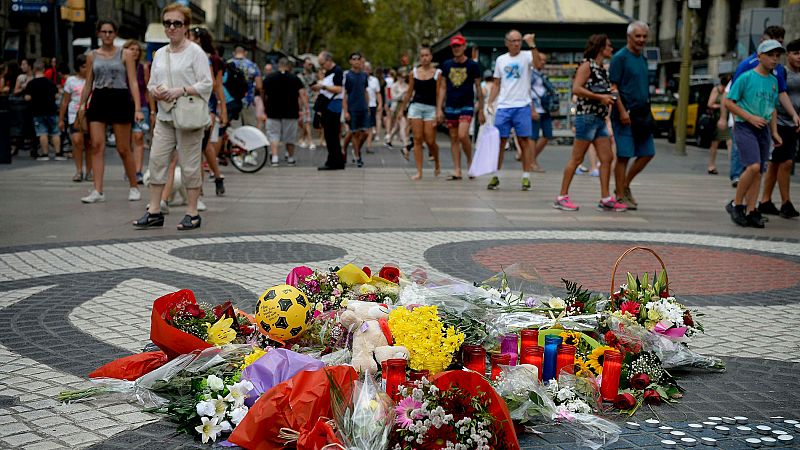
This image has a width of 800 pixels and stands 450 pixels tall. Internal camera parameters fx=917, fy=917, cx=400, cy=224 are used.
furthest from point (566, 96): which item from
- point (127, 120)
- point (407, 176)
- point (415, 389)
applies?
point (415, 389)

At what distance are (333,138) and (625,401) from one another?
13106mm

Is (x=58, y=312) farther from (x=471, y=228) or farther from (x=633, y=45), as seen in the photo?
(x=633, y=45)

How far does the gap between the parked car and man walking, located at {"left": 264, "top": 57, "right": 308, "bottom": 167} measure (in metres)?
12.4

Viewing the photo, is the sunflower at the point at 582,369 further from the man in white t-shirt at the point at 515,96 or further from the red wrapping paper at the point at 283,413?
the man in white t-shirt at the point at 515,96

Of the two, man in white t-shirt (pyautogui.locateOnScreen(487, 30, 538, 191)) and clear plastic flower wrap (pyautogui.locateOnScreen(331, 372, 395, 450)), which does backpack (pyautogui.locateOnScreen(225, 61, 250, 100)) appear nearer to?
man in white t-shirt (pyautogui.locateOnScreen(487, 30, 538, 191))

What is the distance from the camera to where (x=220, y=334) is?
14.5 ft

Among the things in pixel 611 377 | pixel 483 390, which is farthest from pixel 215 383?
pixel 611 377

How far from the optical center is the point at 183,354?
424 cm

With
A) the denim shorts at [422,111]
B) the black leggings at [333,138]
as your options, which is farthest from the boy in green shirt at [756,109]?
the black leggings at [333,138]

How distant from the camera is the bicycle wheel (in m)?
16.0

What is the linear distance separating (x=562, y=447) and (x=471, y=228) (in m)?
6.04

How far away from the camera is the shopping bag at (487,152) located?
520 inches

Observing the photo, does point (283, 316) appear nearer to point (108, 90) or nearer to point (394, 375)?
point (394, 375)

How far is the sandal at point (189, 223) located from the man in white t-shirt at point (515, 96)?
5325 millimetres
